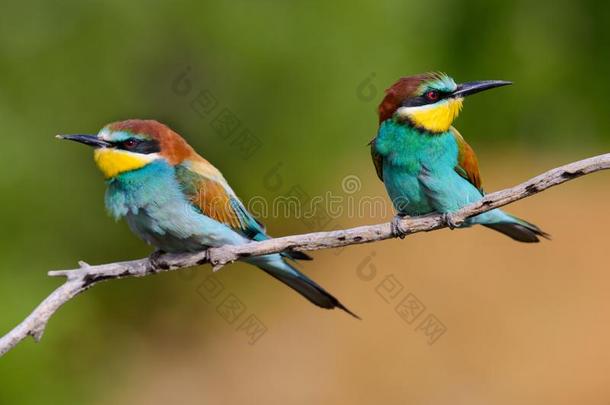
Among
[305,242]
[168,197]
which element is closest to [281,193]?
[168,197]

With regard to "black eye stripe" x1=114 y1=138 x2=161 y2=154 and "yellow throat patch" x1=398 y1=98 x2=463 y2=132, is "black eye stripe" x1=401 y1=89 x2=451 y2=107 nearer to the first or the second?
"yellow throat patch" x1=398 y1=98 x2=463 y2=132

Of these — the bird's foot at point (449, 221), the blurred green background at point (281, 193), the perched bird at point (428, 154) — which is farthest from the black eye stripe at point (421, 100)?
the blurred green background at point (281, 193)

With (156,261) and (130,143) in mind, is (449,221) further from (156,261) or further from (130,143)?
(130,143)

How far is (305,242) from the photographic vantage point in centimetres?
245

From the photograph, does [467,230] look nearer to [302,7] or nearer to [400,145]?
[302,7]

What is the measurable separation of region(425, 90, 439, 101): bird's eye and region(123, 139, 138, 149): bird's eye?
3.20 ft

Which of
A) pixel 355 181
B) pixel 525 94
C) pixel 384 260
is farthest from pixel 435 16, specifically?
pixel 384 260

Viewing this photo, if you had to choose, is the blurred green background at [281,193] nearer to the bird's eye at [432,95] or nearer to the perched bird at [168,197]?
the perched bird at [168,197]

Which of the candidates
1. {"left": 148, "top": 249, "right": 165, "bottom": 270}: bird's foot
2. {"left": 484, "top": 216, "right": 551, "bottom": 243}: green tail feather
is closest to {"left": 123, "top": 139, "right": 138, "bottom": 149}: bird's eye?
{"left": 148, "top": 249, "right": 165, "bottom": 270}: bird's foot

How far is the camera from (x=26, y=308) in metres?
4.44

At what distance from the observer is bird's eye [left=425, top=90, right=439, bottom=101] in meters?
2.65

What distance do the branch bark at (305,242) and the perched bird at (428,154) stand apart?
3.2 inches

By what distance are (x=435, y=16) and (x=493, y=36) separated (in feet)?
1.35

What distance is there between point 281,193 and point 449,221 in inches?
109
